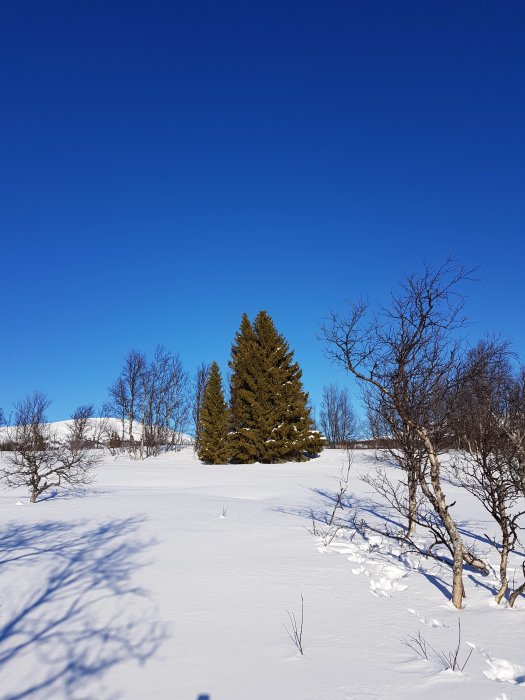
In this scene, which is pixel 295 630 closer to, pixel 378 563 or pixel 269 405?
pixel 378 563

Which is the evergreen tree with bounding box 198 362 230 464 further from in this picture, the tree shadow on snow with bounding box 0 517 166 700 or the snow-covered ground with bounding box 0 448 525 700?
the tree shadow on snow with bounding box 0 517 166 700

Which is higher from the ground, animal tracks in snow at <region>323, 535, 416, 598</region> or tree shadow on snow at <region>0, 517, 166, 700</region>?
tree shadow on snow at <region>0, 517, 166, 700</region>

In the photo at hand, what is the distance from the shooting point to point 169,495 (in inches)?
604

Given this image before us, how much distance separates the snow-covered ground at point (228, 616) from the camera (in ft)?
12.4

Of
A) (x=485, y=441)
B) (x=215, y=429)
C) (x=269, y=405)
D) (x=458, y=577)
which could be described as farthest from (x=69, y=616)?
(x=215, y=429)

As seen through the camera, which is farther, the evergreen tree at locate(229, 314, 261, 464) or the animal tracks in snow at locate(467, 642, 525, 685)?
the evergreen tree at locate(229, 314, 261, 464)

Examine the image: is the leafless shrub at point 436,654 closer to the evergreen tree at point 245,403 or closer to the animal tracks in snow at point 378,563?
the animal tracks in snow at point 378,563

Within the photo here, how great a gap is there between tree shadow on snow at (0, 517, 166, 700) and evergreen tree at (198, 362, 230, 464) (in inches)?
937

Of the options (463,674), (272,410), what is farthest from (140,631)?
(272,410)

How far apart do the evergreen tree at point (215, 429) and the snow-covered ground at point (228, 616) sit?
70.3ft

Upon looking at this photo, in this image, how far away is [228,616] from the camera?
515 cm

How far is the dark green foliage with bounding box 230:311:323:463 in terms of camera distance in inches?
1187

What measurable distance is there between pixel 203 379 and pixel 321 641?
43552 mm

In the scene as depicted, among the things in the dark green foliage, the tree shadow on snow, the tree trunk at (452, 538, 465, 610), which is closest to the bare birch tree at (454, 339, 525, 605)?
the tree trunk at (452, 538, 465, 610)
